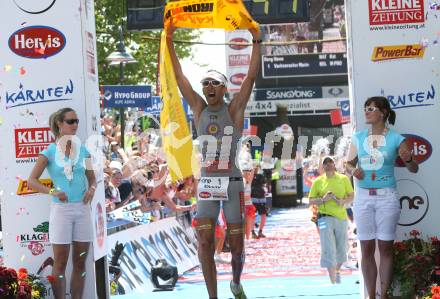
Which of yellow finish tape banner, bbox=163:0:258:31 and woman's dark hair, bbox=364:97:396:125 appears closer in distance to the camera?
woman's dark hair, bbox=364:97:396:125

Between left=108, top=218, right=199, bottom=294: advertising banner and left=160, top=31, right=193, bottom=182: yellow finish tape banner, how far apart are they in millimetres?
4118

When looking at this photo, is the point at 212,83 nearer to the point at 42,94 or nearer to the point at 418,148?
the point at 42,94

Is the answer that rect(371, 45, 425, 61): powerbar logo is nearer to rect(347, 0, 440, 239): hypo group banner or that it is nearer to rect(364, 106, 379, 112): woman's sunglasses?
rect(347, 0, 440, 239): hypo group banner

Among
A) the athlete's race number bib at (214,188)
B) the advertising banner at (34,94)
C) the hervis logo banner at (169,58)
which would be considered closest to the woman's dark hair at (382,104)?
the hervis logo banner at (169,58)

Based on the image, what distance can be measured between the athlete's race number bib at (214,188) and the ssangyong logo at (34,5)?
230 cm

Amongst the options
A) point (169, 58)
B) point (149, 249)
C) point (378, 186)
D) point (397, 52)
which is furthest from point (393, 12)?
point (149, 249)

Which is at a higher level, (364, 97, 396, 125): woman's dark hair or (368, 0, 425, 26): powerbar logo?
(368, 0, 425, 26): powerbar logo

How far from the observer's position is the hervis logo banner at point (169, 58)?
27.3 feet

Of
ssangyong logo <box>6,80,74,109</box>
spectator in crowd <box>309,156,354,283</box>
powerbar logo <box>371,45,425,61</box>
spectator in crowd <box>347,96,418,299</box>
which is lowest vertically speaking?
spectator in crowd <box>309,156,354,283</box>

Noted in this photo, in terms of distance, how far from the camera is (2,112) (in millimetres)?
8492

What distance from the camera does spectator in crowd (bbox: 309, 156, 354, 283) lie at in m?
12.7

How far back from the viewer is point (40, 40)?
8.42m

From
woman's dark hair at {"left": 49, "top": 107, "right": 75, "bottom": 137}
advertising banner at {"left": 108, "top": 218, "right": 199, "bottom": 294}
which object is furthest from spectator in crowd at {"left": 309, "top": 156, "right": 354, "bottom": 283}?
woman's dark hair at {"left": 49, "top": 107, "right": 75, "bottom": 137}

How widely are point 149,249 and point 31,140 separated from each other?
634 cm
